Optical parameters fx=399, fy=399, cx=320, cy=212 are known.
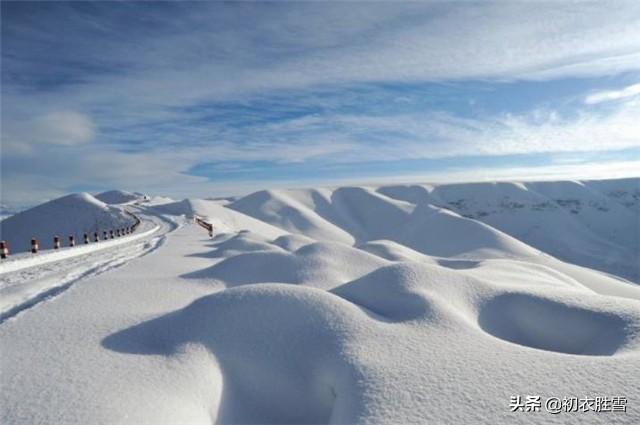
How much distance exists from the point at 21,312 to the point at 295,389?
4.92 metres

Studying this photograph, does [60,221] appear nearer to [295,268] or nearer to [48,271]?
[48,271]

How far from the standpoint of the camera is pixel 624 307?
6918 millimetres

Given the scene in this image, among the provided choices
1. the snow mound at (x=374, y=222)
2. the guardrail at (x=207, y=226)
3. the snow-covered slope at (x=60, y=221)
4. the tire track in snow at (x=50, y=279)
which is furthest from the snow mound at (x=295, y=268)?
the snow mound at (x=374, y=222)

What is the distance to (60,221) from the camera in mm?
45906

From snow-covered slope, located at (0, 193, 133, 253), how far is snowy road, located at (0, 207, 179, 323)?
27.8 meters

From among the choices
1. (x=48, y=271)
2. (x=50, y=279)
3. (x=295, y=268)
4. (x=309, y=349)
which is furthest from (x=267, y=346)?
(x=48, y=271)

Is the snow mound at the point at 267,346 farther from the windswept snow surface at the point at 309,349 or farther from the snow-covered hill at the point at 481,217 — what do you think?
the snow-covered hill at the point at 481,217


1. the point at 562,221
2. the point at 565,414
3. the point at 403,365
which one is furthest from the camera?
the point at 562,221

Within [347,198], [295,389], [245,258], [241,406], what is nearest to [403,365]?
[295,389]

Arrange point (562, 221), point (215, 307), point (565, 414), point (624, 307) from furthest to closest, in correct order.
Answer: point (562, 221), point (624, 307), point (215, 307), point (565, 414)

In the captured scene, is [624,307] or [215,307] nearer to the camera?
[215,307]

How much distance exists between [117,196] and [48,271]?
124 meters

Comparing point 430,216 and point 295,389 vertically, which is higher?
point 295,389

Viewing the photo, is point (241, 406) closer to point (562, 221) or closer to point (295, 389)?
point (295, 389)
